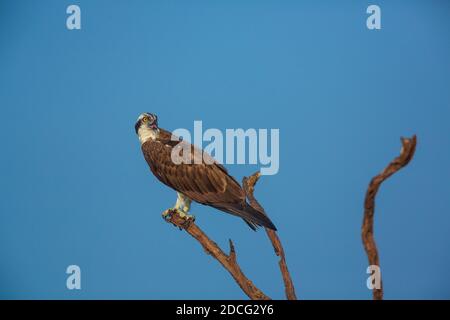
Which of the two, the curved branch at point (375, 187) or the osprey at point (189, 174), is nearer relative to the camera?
the curved branch at point (375, 187)

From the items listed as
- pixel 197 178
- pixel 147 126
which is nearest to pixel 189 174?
pixel 197 178

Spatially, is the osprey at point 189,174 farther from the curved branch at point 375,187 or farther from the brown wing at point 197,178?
the curved branch at point 375,187

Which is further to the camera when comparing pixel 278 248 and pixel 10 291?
pixel 10 291

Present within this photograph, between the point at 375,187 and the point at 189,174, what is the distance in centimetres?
101

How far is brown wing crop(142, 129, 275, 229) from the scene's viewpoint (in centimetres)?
242

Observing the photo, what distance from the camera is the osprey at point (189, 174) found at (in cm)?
242

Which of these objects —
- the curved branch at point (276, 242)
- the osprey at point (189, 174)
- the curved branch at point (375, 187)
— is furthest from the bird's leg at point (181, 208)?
the curved branch at point (375, 187)

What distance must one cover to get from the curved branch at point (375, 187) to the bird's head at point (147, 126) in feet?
3.89

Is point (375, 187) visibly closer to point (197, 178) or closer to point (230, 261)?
point (230, 261)

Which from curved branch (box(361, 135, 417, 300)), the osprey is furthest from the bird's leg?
curved branch (box(361, 135, 417, 300))
